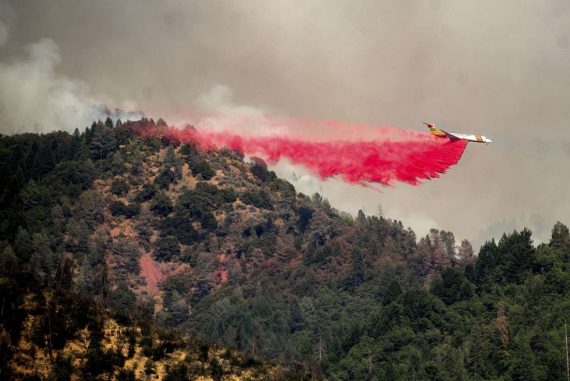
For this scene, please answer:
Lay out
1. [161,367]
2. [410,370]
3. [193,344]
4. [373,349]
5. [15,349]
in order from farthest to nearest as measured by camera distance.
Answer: [373,349]
[410,370]
[193,344]
[161,367]
[15,349]

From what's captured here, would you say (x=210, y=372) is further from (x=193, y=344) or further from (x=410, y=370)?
(x=410, y=370)

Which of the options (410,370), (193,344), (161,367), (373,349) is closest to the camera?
(161,367)

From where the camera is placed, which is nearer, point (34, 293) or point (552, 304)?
point (34, 293)

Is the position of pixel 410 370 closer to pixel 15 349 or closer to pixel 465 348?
pixel 465 348

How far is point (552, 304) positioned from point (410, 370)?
3488cm

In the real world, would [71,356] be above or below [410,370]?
below

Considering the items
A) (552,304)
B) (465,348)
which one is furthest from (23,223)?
(552,304)

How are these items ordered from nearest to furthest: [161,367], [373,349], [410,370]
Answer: [161,367]
[410,370]
[373,349]

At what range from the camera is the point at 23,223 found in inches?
7869

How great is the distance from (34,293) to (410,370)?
9266cm

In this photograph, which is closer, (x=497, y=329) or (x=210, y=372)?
(x=210, y=372)

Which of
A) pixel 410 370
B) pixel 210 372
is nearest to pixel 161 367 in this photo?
pixel 210 372

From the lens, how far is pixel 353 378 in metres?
189

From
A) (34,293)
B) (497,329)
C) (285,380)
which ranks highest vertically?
(497,329)
